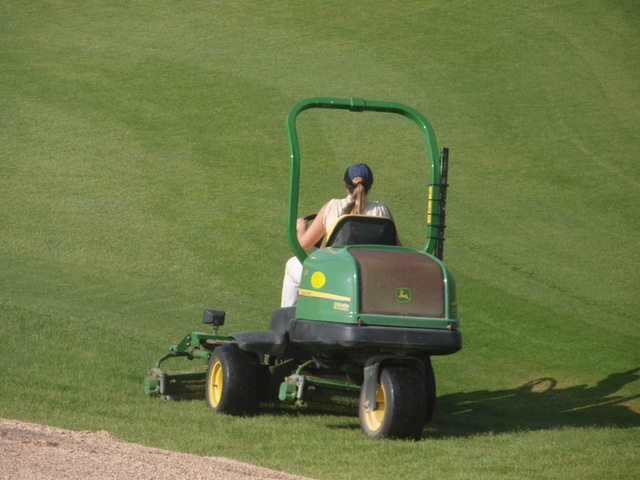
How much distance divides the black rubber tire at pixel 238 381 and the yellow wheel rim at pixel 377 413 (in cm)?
100

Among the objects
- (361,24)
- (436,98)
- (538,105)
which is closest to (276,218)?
(436,98)

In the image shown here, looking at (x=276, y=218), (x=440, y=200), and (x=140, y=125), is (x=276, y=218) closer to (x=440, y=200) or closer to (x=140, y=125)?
(x=140, y=125)

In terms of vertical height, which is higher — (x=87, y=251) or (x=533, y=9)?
(x=533, y=9)

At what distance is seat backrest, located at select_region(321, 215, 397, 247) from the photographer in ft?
20.0

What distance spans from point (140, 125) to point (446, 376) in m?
11.3

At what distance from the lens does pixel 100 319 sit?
998 cm

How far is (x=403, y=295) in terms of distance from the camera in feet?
18.3

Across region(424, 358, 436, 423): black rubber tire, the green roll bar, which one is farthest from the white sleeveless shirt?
region(424, 358, 436, 423): black rubber tire

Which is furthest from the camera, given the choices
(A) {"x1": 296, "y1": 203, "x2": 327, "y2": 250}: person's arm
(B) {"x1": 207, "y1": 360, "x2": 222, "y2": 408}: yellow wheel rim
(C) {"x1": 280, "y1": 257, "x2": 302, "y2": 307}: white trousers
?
(C) {"x1": 280, "y1": 257, "x2": 302, "y2": 307}: white trousers

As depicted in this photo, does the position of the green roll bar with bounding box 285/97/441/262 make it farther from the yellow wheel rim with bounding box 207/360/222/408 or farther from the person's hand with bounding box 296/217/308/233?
the yellow wheel rim with bounding box 207/360/222/408

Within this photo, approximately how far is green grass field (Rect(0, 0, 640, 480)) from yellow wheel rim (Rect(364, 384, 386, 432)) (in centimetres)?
15

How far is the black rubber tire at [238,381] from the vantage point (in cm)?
630

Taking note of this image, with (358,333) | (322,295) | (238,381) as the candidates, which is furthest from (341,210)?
(238,381)

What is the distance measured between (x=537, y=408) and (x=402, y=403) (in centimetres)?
315
